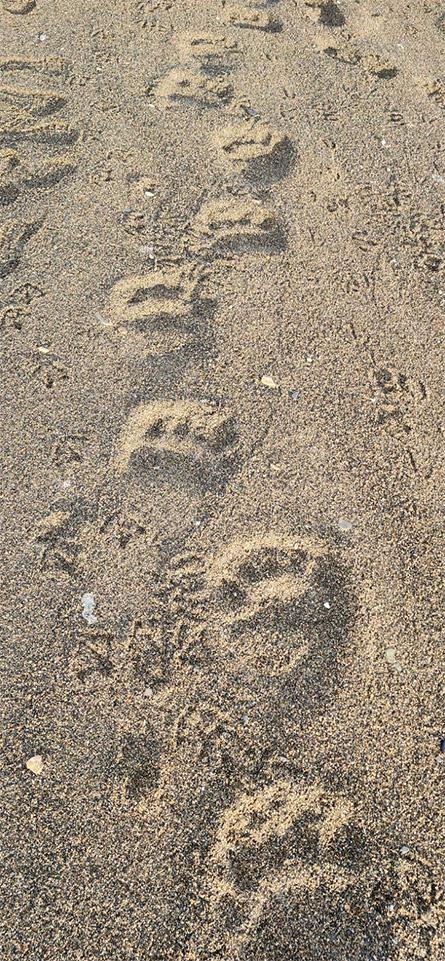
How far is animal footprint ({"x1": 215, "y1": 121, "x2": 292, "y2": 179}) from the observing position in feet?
12.0

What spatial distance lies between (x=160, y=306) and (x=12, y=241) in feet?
2.44

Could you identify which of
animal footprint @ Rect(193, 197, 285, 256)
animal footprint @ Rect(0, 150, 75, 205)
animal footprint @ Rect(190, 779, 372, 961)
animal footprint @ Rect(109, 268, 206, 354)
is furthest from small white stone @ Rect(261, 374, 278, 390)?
animal footprint @ Rect(0, 150, 75, 205)

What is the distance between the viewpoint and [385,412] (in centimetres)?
284

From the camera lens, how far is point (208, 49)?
14.1 ft

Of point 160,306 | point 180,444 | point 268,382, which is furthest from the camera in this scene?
point 160,306

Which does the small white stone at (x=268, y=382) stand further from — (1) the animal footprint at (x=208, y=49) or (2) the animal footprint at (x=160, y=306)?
(1) the animal footprint at (x=208, y=49)

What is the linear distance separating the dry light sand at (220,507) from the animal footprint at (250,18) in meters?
0.38

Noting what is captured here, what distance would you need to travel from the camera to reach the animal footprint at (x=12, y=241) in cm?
323

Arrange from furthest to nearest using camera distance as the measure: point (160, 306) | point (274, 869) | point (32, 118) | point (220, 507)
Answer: point (32, 118)
point (160, 306)
point (220, 507)
point (274, 869)

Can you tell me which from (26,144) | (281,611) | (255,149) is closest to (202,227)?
(255,149)

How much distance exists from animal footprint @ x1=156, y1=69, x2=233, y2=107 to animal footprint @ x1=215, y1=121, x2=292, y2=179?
0.28 metres

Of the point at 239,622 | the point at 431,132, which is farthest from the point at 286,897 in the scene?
the point at 431,132

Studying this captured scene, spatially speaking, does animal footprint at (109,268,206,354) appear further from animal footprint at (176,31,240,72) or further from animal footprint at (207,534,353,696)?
animal footprint at (176,31,240,72)

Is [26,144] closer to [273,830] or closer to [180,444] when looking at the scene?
[180,444]
